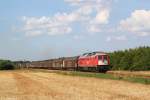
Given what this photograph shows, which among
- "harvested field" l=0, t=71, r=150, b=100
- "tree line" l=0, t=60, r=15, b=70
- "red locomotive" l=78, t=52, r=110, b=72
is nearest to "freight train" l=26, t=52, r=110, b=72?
"red locomotive" l=78, t=52, r=110, b=72

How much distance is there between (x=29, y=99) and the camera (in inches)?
855

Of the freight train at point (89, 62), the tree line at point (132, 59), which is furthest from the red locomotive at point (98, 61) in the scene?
the tree line at point (132, 59)

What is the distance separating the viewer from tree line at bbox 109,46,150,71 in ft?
226

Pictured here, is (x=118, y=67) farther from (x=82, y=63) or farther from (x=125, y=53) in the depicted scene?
(x=82, y=63)

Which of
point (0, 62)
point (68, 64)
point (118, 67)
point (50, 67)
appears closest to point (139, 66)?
point (118, 67)

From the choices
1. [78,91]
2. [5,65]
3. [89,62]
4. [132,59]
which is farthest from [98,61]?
[5,65]

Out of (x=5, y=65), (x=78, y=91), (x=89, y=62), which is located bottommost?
(x=78, y=91)

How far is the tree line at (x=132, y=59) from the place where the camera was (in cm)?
6888

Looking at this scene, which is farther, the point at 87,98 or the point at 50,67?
the point at 50,67

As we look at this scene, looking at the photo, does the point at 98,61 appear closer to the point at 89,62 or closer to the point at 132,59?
the point at 89,62

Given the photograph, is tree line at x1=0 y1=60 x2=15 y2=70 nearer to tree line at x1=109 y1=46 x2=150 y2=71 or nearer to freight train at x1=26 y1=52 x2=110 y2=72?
freight train at x1=26 y1=52 x2=110 y2=72

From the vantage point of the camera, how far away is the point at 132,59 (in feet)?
238

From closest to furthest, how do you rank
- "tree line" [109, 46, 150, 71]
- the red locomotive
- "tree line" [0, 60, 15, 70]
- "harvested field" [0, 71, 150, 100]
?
"harvested field" [0, 71, 150, 100], the red locomotive, "tree line" [109, 46, 150, 71], "tree line" [0, 60, 15, 70]

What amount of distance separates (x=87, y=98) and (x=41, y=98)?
243cm
